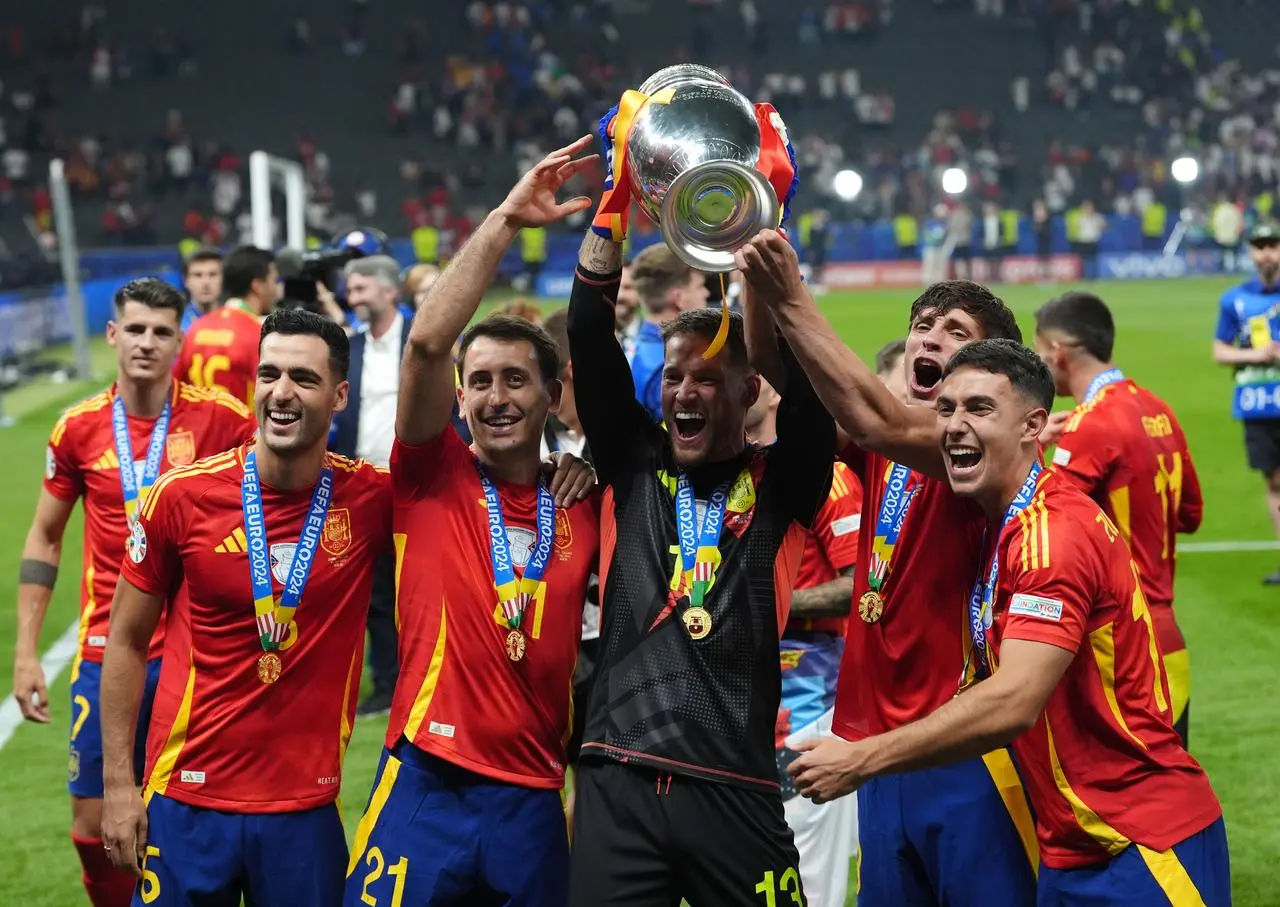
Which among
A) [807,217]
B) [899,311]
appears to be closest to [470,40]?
[807,217]

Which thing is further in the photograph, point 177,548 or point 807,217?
point 807,217

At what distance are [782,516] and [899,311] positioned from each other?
24275 millimetres

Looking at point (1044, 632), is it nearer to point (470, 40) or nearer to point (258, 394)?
point (258, 394)

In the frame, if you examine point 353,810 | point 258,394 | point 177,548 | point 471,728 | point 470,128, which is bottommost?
point 353,810

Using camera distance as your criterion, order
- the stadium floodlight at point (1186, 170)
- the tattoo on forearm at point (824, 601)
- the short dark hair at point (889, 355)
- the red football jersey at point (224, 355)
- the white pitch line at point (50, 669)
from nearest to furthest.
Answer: the tattoo on forearm at point (824, 601)
the short dark hair at point (889, 355)
the red football jersey at point (224, 355)
the white pitch line at point (50, 669)
the stadium floodlight at point (1186, 170)

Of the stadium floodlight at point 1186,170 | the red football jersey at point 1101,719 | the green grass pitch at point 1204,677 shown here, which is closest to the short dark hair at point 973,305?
the red football jersey at point 1101,719

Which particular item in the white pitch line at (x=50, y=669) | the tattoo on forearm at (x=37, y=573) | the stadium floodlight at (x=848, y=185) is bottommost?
the white pitch line at (x=50, y=669)

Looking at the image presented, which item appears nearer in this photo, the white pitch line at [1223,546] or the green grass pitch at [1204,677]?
the green grass pitch at [1204,677]

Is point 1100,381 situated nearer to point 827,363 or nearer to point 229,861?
point 827,363

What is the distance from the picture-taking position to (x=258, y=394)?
3.95m

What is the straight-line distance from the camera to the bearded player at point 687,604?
3354 mm

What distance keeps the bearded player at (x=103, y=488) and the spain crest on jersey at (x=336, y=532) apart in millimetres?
1406

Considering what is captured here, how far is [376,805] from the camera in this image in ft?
11.9

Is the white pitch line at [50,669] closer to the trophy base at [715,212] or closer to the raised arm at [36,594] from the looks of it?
the raised arm at [36,594]
